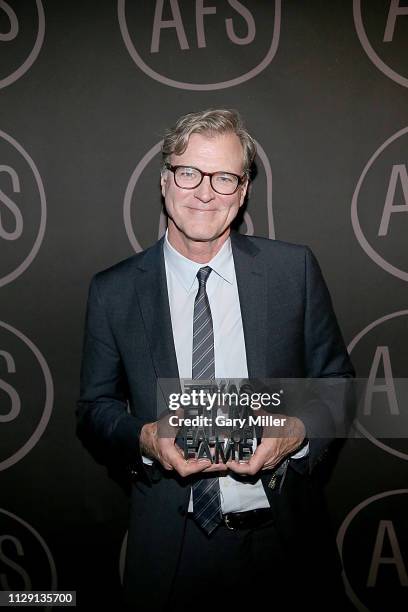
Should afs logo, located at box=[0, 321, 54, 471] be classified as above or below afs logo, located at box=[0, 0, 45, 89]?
Answer: below

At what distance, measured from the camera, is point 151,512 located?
1.56m

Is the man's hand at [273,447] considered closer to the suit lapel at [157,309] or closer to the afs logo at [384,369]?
the suit lapel at [157,309]

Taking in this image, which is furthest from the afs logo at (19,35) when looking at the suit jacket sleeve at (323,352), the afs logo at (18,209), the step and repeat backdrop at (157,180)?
the suit jacket sleeve at (323,352)

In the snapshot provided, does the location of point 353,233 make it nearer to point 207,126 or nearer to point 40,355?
point 207,126

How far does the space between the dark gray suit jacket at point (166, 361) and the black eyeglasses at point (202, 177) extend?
0.22m

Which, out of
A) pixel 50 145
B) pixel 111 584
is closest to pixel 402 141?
pixel 50 145

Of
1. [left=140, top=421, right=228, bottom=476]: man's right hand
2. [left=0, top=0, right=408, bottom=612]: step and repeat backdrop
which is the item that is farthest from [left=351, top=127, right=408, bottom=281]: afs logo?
[left=140, top=421, right=228, bottom=476]: man's right hand

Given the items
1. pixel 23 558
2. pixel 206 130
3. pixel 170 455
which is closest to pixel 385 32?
pixel 206 130

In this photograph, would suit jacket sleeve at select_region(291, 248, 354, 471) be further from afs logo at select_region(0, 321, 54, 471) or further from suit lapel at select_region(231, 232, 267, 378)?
afs logo at select_region(0, 321, 54, 471)

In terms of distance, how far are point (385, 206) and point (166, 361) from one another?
955mm

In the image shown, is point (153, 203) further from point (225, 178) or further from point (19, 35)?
point (19, 35)

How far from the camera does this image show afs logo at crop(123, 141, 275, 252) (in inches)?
72.6

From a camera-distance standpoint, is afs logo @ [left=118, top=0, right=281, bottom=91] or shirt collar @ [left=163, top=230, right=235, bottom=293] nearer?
shirt collar @ [left=163, top=230, right=235, bottom=293]

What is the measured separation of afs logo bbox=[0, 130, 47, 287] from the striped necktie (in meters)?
0.78
